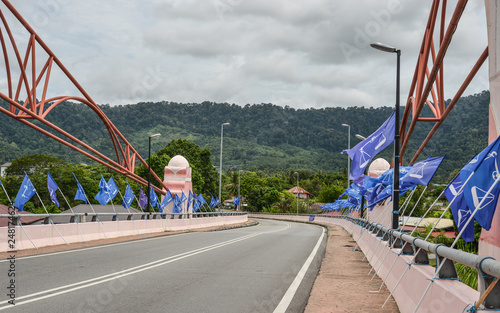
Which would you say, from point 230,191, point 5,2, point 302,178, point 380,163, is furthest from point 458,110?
point 5,2

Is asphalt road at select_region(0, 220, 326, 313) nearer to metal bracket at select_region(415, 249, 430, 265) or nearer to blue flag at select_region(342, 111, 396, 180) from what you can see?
metal bracket at select_region(415, 249, 430, 265)

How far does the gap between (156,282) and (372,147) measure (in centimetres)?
1154

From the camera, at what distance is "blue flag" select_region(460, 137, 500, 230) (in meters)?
6.99

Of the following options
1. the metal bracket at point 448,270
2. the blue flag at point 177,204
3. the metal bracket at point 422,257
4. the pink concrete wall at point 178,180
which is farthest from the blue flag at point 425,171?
the pink concrete wall at point 178,180

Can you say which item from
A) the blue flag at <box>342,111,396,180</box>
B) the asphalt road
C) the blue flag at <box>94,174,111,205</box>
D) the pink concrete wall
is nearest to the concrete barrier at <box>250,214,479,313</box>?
the asphalt road

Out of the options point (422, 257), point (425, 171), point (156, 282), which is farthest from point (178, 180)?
point (422, 257)

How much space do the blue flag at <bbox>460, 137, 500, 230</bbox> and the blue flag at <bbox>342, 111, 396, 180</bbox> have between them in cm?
1200

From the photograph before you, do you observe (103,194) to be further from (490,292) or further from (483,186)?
(490,292)

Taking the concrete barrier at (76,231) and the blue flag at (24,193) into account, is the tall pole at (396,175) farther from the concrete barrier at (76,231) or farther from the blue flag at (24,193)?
the blue flag at (24,193)

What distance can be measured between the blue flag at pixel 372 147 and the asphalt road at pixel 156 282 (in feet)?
14.4

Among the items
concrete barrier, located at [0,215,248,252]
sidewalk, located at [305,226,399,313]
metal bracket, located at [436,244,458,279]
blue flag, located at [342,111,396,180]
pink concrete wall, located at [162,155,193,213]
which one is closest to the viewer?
metal bracket, located at [436,244,458,279]

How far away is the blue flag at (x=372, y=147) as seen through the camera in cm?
1934

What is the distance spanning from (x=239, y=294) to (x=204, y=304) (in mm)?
1311

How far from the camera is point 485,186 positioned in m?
7.13
